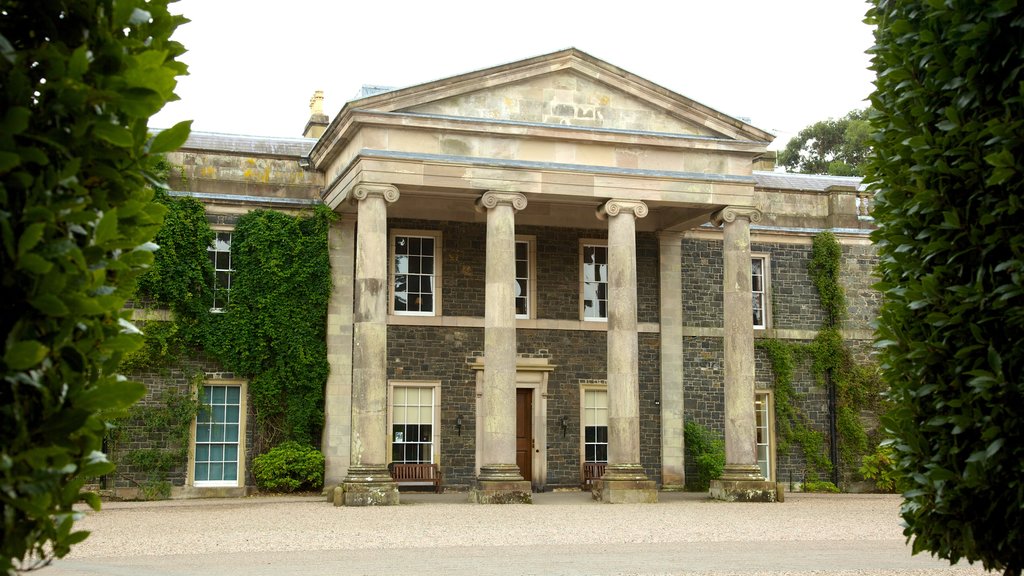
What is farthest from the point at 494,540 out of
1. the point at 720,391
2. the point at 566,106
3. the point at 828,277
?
the point at 828,277

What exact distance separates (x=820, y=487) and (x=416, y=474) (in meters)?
9.97

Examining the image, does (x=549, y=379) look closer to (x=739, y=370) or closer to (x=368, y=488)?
(x=739, y=370)

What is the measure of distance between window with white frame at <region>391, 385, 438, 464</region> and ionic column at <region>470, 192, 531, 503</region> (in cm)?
353

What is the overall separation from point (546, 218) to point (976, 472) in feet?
61.0

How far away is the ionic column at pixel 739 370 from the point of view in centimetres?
2081

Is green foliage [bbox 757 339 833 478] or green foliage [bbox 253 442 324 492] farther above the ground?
green foliage [bbox 757 339 833 478]

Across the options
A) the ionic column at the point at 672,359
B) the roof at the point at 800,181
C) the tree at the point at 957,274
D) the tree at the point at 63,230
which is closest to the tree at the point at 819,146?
the roof at the point at 800,181

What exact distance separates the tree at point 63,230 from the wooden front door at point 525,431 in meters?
19.8

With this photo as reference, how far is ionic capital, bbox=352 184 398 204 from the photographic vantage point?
771 inches

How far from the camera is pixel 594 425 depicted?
2422 cm

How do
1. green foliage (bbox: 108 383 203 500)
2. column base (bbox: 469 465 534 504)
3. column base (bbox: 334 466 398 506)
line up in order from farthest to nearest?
green foliage (bbox: 108 383 203 500)
column base (bbox: 469 465 534 504)
column base (bbox: 334 466 398 506)

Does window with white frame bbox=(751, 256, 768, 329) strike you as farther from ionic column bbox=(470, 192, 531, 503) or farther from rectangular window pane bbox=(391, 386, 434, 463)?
rectangular window pane bbox=(391, 386, 434, 463)

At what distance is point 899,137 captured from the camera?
669cm

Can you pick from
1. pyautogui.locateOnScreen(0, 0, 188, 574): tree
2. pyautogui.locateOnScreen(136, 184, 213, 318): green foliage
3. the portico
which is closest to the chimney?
the portico
